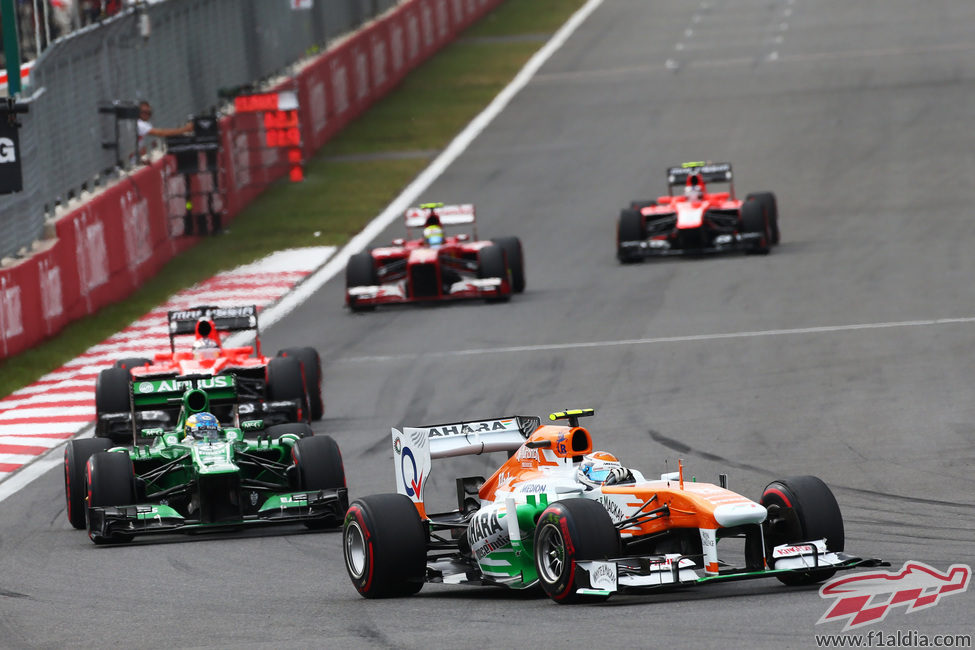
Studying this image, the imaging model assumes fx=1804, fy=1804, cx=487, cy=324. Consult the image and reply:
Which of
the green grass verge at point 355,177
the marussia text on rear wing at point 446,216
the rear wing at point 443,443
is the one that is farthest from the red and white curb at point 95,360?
the rear wing at point 443,443

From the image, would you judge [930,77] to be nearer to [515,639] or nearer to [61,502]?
[61,502]

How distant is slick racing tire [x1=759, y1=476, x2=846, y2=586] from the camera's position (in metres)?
10.3

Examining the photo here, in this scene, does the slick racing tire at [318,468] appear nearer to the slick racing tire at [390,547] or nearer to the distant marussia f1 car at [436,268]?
the slick racing tire at [390,547]

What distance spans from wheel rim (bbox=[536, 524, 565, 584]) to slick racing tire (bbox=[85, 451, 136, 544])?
4886 mm

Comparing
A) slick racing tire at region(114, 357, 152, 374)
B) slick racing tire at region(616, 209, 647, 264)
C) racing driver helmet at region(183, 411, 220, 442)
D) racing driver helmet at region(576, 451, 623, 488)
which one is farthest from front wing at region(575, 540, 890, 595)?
slick racing tire at region(616, 209, 647, 264)

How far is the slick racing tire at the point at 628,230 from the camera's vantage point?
29.4 m

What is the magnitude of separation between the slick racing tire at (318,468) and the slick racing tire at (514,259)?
41.3 ft

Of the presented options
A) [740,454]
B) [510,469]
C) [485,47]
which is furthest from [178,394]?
[485,47]

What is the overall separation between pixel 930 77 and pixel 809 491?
37.6m

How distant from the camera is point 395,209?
118 ft

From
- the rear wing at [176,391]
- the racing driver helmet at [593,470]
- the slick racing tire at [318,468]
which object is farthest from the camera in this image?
the rear wing at [176,391]

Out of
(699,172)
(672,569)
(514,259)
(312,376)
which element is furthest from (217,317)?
(699,172)

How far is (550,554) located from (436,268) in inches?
650

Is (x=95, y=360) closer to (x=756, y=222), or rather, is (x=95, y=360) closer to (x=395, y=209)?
(x=756, y=222)
